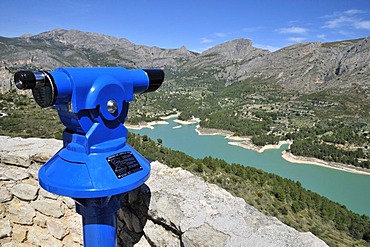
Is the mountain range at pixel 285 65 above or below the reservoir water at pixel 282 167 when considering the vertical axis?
above

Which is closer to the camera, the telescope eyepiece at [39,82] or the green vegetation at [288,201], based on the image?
the telescope eyepiece at [39,82]

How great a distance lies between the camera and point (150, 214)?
199 cm

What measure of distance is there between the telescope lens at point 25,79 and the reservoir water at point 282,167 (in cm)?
3243

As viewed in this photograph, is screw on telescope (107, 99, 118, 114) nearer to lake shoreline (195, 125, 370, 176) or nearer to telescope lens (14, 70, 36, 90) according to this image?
telescope lens (14, 70, 36, 90)

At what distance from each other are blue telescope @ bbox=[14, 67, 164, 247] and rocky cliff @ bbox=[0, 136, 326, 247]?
0.44 m

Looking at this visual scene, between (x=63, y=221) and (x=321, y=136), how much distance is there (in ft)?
179

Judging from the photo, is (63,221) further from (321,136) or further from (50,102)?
(321,136)

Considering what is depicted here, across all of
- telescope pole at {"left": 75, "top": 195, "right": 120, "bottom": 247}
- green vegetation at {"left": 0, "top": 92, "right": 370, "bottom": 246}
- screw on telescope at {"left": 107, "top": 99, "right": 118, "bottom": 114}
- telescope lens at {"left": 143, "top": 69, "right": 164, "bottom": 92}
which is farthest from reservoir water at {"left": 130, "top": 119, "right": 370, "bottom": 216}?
screw on telescope at {"left": 107, "top": 99, "right": 118, "bottom": 114}

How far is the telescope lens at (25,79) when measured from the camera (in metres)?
1.27

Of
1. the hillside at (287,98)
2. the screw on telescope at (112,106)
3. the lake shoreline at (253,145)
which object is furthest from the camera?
the hillside at (287,98)

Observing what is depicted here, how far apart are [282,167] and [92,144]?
1561 inches

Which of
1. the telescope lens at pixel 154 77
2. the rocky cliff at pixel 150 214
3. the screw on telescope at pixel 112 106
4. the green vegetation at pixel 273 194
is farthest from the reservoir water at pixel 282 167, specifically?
the screw on telescope at pixel 112 106

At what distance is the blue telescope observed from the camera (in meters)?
1.33

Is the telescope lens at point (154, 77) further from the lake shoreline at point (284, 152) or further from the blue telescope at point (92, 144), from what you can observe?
the lake shoreline at point (284, 152)
